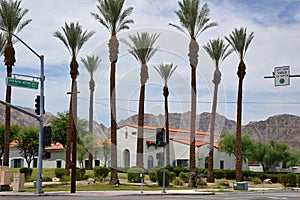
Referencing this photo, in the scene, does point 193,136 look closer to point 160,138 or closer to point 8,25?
point 160,138

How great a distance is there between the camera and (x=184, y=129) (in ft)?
268

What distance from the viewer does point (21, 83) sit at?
3475 centimetres

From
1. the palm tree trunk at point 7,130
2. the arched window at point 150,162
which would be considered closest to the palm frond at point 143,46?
the palm tree trunk at point 7,130

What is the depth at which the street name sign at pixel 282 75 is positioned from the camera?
90.5ft

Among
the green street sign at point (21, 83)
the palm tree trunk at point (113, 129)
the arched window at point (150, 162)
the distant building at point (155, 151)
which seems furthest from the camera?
the distant building at point (155, 151)

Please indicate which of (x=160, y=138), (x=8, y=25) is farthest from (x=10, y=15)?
Answer: (x=160, y=138)

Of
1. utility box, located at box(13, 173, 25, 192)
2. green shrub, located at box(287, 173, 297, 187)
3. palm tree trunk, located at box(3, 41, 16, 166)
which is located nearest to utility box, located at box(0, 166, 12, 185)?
utility box, located at box(13, 173, 25, 192)

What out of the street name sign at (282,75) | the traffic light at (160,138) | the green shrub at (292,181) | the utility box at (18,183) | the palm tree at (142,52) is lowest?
the green shrub at (292,181)

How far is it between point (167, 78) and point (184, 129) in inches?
686

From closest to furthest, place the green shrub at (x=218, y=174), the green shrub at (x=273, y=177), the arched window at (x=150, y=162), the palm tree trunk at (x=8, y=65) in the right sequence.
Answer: the palm tree trunk at (x=8, y=65) → the green shrub at (x=273, y=177) → the green shrub at (x=218, y=174) → the arched window at (x=150, y=162)

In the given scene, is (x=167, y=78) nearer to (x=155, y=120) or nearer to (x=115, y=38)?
(x=155, y=120)

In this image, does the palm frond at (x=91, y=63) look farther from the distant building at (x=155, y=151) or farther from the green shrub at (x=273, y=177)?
the green shrub at (x=273, y=177)

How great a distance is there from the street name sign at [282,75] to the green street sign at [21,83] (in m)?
15.9

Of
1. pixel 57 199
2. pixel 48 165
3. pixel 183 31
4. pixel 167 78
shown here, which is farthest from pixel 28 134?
pixel 57 199
